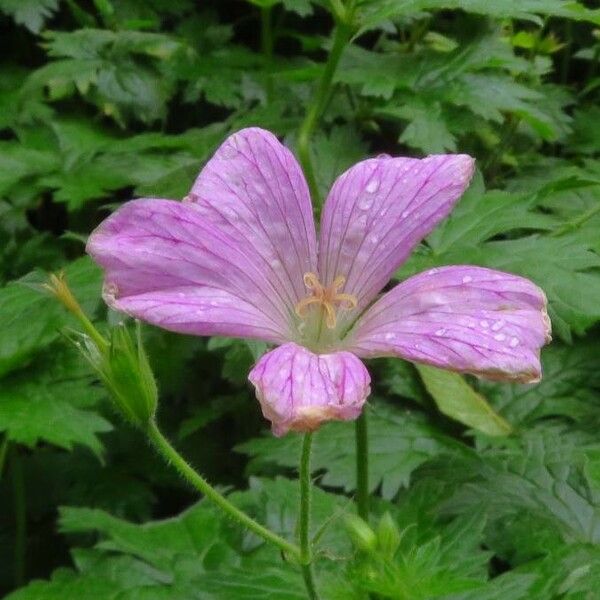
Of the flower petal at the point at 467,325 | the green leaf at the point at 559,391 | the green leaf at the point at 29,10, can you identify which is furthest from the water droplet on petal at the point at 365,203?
the green leaf at the point at 29,10

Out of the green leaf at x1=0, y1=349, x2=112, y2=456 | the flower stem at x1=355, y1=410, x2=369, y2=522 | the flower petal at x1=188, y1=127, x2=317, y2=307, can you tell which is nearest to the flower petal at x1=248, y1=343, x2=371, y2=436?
the flower petal at x1=188, y1=127, x2=317, y2=307

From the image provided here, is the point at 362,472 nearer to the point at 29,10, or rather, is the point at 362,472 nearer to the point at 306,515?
the point at 306,515

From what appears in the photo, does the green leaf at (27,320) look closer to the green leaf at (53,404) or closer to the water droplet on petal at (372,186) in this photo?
the green leaf at (53,404)

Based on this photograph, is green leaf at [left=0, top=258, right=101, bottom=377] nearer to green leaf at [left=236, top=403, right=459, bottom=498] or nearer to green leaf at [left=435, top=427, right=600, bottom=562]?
green leaf at [left=236, top=403, right=459, bottom=498]

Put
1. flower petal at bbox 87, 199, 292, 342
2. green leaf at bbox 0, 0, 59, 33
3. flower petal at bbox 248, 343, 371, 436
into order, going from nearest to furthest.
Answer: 1. flower petal at bbox 248, 343, 371, 436
2. flower petal at bbox 87, 199, 292, 342
3. green leaf at bbox 0, 0, 59, 33

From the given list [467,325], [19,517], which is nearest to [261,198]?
[467,325]
